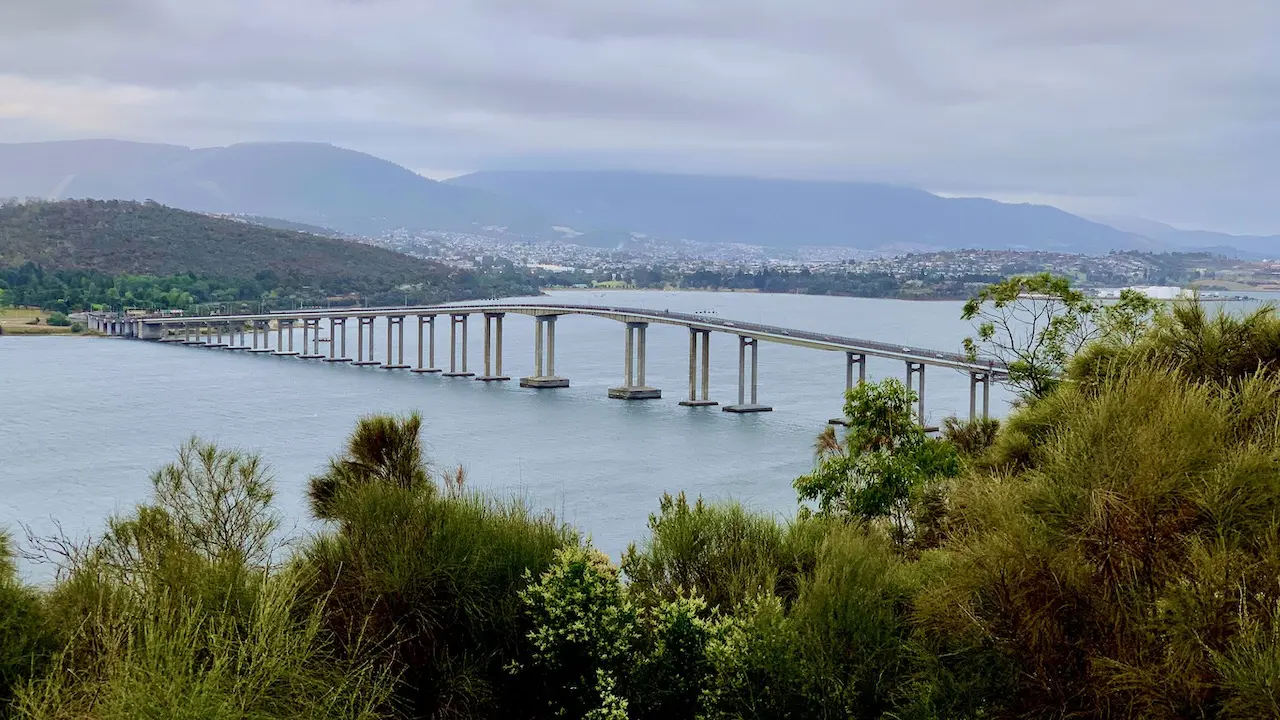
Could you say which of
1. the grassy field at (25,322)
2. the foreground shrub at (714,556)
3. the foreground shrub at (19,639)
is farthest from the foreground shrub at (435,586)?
the grassy field at (25,322)

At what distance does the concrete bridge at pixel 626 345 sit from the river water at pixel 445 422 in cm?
149

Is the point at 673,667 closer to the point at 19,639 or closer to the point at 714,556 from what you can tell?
the point at 714,556

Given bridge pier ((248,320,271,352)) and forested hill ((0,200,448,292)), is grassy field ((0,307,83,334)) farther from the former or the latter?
forested hill ((0,200,448,292))

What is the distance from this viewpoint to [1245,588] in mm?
7094

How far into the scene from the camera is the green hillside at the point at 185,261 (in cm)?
12619

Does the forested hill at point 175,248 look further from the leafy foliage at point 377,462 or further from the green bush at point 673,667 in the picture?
the green bush at point 673,667

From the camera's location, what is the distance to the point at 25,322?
107 m

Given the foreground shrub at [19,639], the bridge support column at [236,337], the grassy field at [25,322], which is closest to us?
the foreground shrub at [19,639]

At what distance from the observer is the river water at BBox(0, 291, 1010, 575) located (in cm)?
3797

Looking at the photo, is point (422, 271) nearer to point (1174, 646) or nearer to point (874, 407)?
point (874, 407)

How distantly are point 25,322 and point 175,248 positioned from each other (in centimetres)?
3873

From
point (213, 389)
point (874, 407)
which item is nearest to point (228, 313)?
point (213, 389)

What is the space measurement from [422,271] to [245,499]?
480 feet

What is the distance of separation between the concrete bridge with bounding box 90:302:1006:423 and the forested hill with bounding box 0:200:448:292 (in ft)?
59.2
